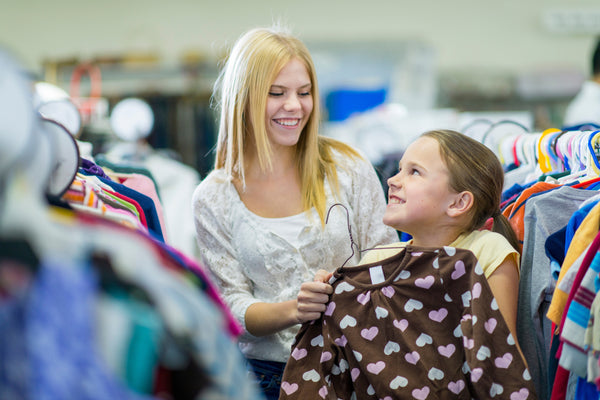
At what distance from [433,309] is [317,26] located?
6971 millimetres

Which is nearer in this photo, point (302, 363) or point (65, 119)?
point (302, 363)

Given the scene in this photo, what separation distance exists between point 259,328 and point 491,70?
22.9 feet

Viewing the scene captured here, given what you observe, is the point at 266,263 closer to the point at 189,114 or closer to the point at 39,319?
the point at 39,319

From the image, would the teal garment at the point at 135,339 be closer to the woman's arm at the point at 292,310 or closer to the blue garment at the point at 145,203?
the woman's arm at the point at 292,310

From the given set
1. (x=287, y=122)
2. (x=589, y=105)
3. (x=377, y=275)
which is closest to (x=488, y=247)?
(x=377, y=275)

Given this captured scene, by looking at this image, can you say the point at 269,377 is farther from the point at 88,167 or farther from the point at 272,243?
the point at 88,167

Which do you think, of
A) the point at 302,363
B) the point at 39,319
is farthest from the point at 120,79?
the point at 39,319

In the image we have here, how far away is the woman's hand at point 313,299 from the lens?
143 centimetres

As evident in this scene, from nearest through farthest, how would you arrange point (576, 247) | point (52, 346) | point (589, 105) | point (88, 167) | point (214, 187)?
point (52, 346) < point (576, 247) < point (88, 167) < point (214, 187) < point (589, 105)

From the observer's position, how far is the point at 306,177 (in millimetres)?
1863

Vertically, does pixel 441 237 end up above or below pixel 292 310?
above

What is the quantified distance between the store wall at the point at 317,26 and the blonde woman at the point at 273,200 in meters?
5.86

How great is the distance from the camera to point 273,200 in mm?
1859

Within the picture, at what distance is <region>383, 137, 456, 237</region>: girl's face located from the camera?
1.54 meters
